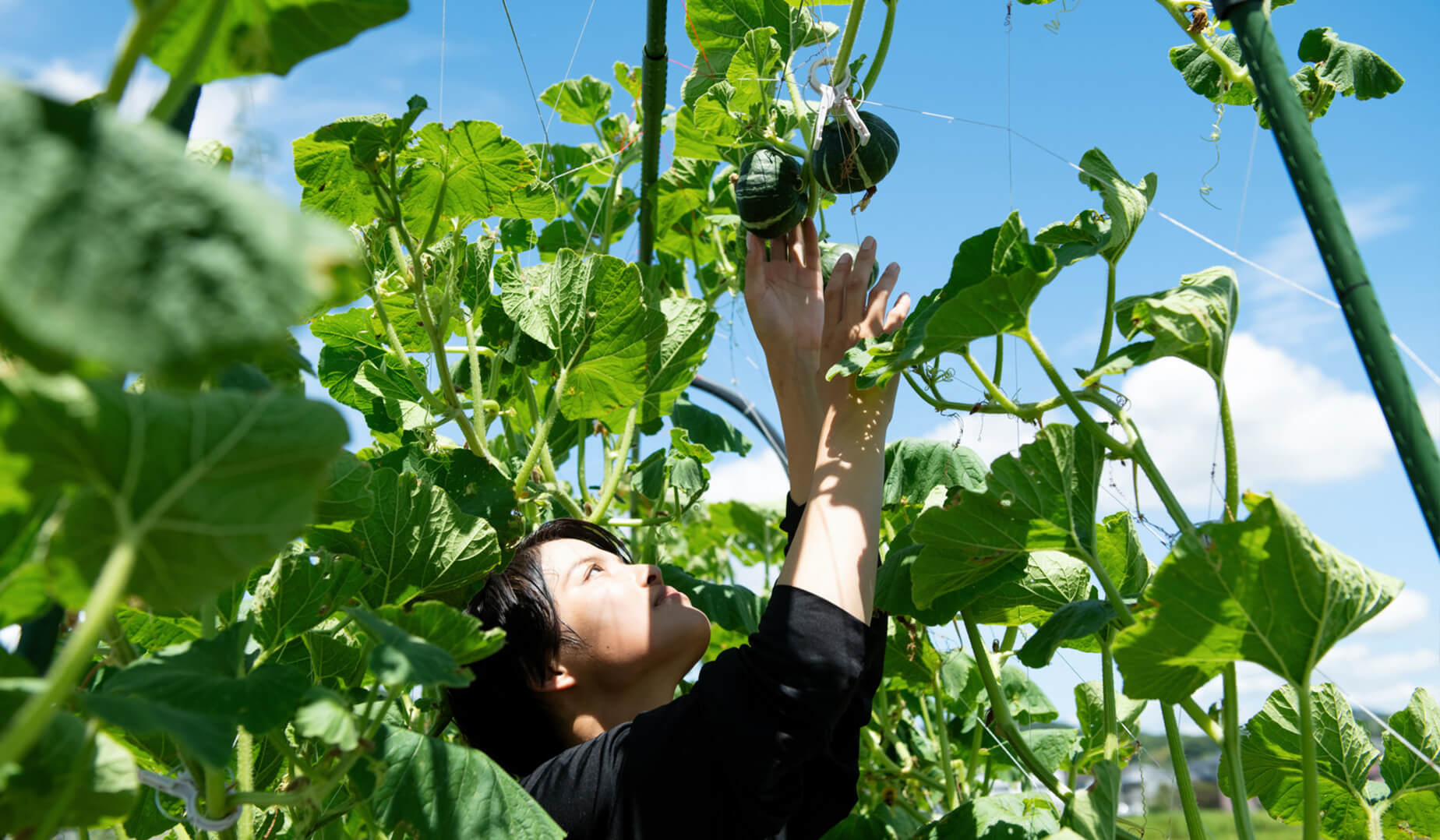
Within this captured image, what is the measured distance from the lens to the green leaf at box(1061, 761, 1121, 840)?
3.46 ft

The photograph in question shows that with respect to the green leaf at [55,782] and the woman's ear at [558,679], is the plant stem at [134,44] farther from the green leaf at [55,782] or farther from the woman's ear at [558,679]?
the woman's ear at [558,679]

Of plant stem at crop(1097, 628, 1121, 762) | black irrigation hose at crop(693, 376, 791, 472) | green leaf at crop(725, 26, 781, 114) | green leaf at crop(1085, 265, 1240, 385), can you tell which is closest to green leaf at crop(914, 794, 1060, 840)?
plant stem at crop(1097, 628, 1121, 762)

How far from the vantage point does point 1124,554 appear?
4.68ft

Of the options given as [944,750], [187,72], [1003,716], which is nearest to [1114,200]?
[1003,716]

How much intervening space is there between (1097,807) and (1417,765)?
58 cm

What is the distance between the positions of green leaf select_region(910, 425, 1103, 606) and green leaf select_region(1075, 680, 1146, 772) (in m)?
0.34

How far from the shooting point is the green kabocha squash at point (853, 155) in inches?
51.7

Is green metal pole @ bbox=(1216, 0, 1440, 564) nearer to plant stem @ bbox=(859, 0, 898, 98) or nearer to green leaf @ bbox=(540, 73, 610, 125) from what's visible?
plant stem @ bbox=(859, 0, 898, 98)

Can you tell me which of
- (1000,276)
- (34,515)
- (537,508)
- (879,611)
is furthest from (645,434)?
(34,515)

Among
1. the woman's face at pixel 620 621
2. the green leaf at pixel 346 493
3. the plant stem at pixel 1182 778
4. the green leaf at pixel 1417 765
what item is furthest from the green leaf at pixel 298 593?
the green leaf at pixel 1417 765

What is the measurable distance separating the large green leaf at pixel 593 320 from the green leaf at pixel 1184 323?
89 centimetres

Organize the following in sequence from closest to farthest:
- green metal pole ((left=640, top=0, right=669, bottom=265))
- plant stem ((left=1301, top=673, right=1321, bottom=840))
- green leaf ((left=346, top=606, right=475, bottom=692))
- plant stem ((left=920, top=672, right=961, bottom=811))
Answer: green leaf ((left=346, top=606, right=475, bottom=692)) → plant stem ((left=1301, top=673, right=1321, bottom=840)) → green metal pole ((left=640, top=0, right=669, bottom=265)) → plant stem ((left=920, top=672, right=961, bottom=811))

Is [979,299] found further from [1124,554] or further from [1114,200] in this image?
[1124,554]

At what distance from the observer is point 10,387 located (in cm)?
40
